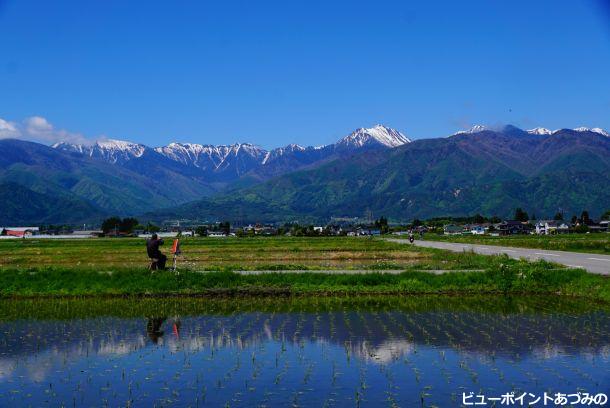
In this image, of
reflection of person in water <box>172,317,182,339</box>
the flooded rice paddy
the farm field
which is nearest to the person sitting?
the farm field

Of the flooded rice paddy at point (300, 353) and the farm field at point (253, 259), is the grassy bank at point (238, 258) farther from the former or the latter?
the flooded rice paddy at point (300, 353)

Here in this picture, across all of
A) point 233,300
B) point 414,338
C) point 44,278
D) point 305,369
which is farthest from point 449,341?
point 44,278

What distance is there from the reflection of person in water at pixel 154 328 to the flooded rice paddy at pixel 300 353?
0.18 feet

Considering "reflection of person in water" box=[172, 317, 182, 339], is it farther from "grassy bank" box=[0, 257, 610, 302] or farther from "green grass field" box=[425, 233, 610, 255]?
"green grass field" box=[425, 233, 610, 255]

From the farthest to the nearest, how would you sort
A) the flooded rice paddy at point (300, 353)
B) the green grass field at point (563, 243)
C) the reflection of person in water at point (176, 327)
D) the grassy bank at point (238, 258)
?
the green grass field at point (563, 243), the grassy bank at point (238, 258), the reflection of person in water at point (176, 327), the flooded rice paddy at point (300, 353)

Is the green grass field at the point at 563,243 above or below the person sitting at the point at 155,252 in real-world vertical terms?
below

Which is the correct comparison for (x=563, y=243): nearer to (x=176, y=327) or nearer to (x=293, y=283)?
(x=293, y=283)

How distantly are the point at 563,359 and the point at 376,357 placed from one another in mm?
3794

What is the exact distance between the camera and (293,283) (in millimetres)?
27672

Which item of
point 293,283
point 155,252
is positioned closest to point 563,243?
point 293,283

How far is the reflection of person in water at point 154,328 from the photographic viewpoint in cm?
1719

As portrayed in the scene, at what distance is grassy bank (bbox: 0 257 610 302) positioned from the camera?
26375 mm

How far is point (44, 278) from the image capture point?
1139 inches

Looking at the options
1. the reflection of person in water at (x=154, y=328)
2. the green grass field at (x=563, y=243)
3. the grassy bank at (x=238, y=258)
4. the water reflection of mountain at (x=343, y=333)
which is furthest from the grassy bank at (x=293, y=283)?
the green grass field at (x=563, y=243)
